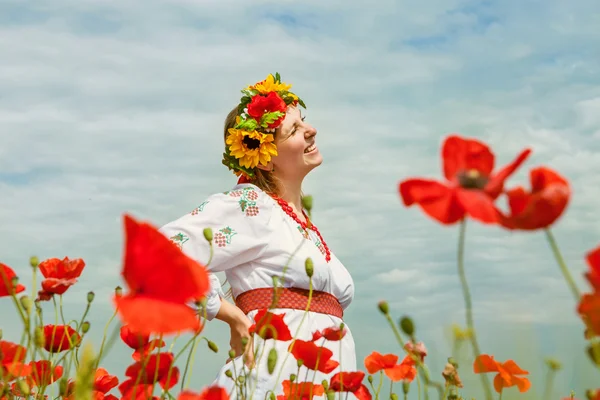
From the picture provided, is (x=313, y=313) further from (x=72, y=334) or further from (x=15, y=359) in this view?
(x=15, y=359)

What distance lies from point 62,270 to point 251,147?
201 cm

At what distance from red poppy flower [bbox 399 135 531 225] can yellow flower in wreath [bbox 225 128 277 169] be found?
2.61 m

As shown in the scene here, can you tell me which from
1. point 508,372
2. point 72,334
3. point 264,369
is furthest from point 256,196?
point 508,372

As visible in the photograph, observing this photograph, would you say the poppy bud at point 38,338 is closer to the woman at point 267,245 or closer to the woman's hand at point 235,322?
the woman at point 267,245

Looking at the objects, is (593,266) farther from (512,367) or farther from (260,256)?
(260,256)

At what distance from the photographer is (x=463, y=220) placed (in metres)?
0.90

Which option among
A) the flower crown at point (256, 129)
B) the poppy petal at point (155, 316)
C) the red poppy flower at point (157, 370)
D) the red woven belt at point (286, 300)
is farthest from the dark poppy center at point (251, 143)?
the poppy petal at point (155, 316)

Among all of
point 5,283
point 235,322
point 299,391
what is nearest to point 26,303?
point 5,283

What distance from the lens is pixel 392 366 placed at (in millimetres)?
1906

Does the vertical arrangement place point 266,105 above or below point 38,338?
above

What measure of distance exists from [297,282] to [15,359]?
1730mm

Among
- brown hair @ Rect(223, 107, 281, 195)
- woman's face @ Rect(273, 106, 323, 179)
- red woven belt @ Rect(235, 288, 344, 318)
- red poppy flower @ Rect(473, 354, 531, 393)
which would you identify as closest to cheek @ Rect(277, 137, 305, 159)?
woman's face @ Rect(273, 106, 323, 179)

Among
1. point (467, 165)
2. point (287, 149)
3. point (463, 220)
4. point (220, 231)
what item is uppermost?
Answer: point (287, 149)

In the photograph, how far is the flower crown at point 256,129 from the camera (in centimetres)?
365
